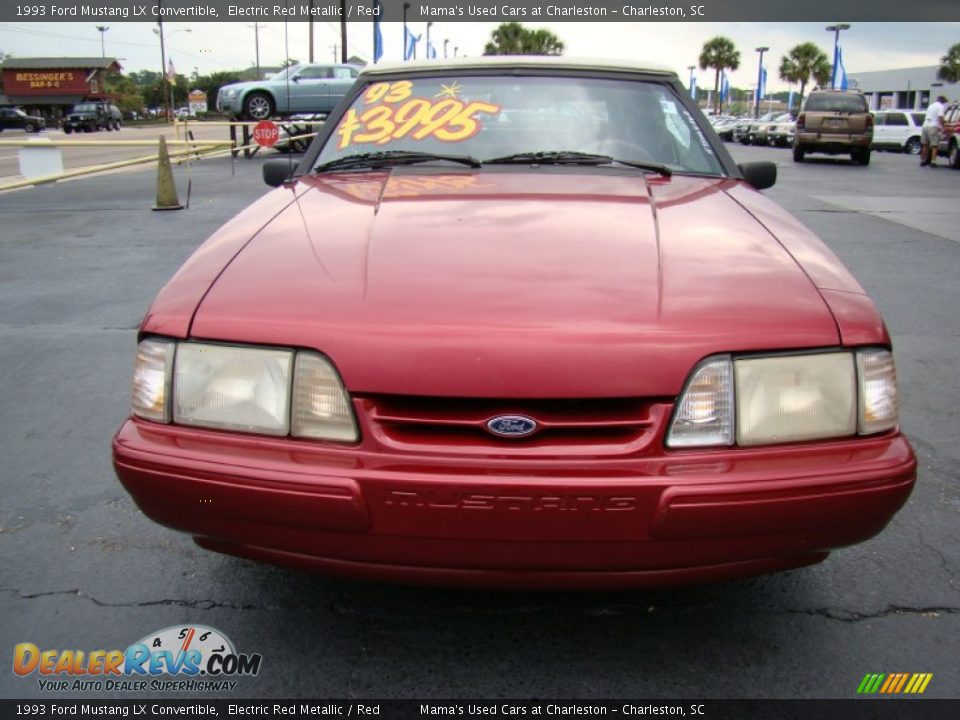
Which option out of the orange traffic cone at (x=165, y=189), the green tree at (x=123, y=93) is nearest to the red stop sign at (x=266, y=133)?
the orange traffic cone at (x=165, y=189)

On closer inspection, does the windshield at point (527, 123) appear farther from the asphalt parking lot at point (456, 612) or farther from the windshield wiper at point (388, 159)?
the asphalt parking lot at point (456, 612)

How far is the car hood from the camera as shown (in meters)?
1.61

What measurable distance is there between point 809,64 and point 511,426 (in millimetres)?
75193

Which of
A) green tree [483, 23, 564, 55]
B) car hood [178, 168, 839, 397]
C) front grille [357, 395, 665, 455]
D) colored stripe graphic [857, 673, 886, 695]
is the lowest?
colored stripe graphic [857, 673, 886, 695]

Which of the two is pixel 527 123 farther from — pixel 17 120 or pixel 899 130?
pixel 17 120

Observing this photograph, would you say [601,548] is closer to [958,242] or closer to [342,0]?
[958,242]

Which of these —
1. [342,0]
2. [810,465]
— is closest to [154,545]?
[810,465]

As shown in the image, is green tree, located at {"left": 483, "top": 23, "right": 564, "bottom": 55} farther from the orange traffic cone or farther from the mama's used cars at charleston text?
the mama's used cars at charleston text

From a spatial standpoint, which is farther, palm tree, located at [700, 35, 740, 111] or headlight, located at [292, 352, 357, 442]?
palm tree, located at [700, 35, 740, 111]

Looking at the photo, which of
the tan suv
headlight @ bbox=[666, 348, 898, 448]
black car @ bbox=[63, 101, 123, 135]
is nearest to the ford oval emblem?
headlight @ bbox=[666, 348, 898, 448]

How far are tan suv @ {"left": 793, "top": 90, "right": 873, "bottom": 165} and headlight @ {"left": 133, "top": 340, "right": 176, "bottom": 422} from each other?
22282mm

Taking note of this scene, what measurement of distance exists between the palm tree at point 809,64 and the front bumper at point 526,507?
74334 mm

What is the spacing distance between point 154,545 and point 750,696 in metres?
1.74

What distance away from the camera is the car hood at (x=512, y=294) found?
161cm
